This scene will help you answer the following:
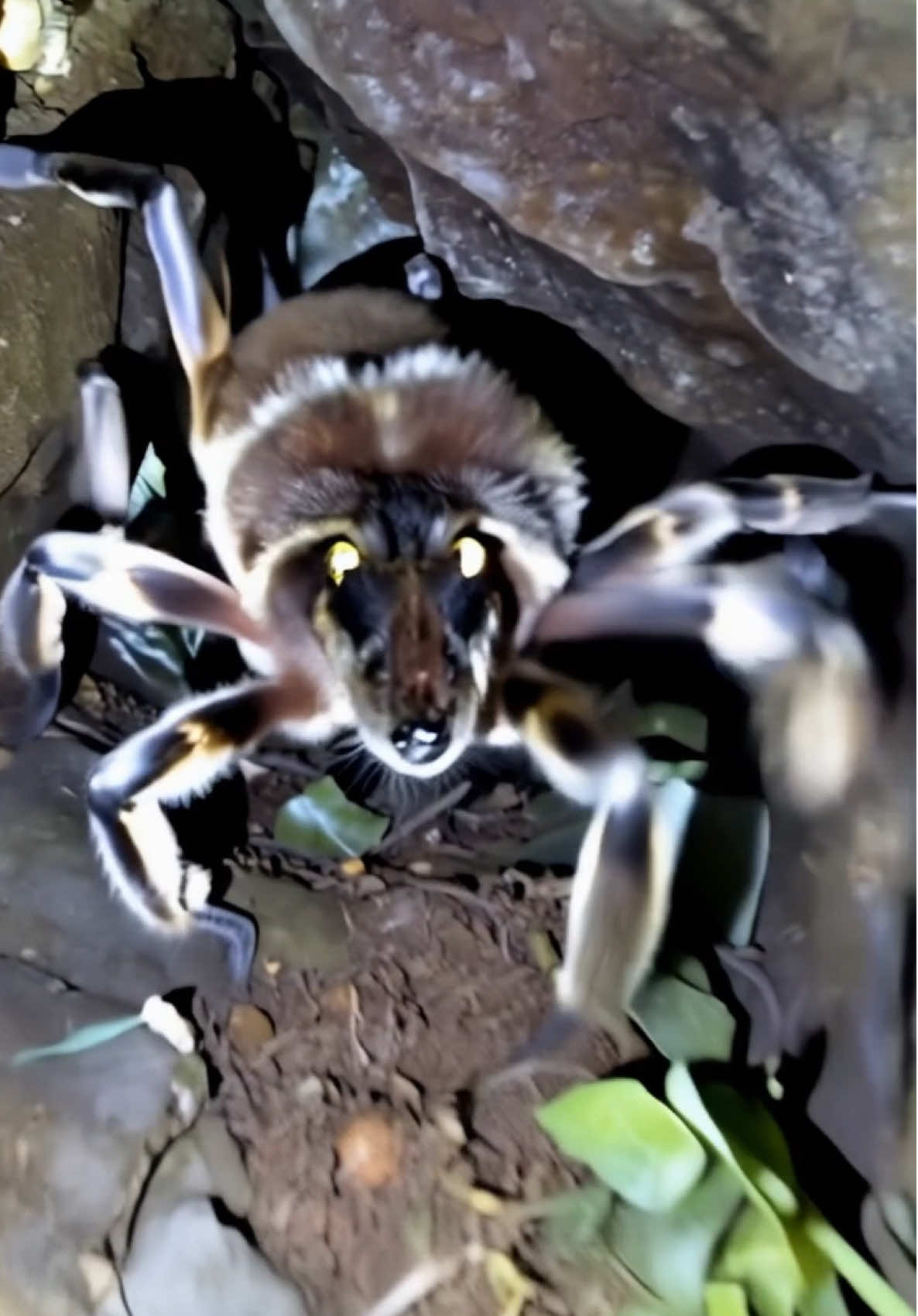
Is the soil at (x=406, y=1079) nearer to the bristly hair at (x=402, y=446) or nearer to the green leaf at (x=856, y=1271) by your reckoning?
the green leaf at (x=856, y=1271)

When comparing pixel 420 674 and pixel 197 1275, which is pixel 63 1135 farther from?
pixel 420 674

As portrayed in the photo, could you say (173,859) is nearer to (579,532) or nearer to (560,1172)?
(560,1172)

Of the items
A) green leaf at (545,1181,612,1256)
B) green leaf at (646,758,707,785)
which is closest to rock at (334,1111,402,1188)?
green leaf at (545,1181,612,1256)

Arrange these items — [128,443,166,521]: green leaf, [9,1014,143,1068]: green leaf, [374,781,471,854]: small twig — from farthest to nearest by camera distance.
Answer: [128,443,166,521]: green leaf, [374,781,471,854]: small twig, [9,1014,143,1068]: green leaf

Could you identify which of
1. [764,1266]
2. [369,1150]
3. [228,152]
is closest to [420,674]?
[369,1150]

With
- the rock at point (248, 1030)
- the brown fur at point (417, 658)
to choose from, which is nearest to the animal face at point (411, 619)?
the brown fur at point (417, 658)

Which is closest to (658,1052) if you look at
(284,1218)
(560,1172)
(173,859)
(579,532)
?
(560,1172)

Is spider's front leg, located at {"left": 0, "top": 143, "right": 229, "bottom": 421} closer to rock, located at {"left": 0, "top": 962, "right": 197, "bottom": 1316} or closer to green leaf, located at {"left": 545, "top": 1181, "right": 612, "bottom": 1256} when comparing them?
rock, located at {"left": 0, "top": 962, "right": 197, "bottom": 1316}
